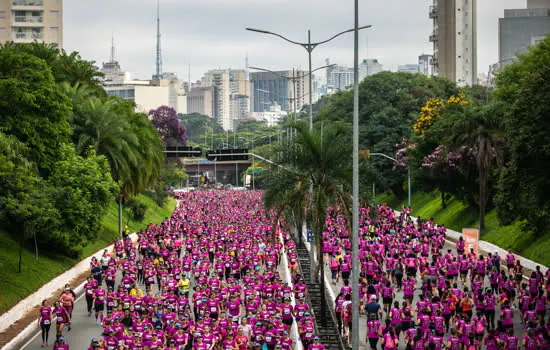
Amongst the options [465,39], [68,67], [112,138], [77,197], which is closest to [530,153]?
[77,197]

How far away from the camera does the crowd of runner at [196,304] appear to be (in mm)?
16953

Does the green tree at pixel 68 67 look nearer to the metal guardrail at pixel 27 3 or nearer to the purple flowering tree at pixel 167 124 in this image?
the metal guardrail at pixel 27 3

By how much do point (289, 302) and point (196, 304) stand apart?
7.89 ft

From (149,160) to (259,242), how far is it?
50.1 feet

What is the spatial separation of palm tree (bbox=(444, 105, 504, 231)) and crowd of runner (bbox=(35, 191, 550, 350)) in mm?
7492

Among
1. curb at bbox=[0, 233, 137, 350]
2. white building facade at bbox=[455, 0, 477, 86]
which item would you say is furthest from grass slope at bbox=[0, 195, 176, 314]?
white building facade at bbox=[455, 0, 477, 86]

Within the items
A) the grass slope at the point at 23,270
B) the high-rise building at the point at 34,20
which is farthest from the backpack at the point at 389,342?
the high-rise building at the point at 34,20

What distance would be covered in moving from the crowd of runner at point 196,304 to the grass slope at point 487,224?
7.70 m

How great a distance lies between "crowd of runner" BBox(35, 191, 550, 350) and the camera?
17156 mm

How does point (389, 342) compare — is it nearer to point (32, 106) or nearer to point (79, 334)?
point (79, 334)

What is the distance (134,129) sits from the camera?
1875 inches

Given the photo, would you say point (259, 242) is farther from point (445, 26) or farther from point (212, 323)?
point (445, 26)

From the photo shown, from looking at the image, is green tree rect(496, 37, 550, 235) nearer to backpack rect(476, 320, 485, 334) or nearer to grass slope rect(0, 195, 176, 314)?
backpack rect(476, 320, 485, 334)

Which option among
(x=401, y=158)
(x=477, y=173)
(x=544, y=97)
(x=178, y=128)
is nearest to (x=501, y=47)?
(x=178, y=128)
